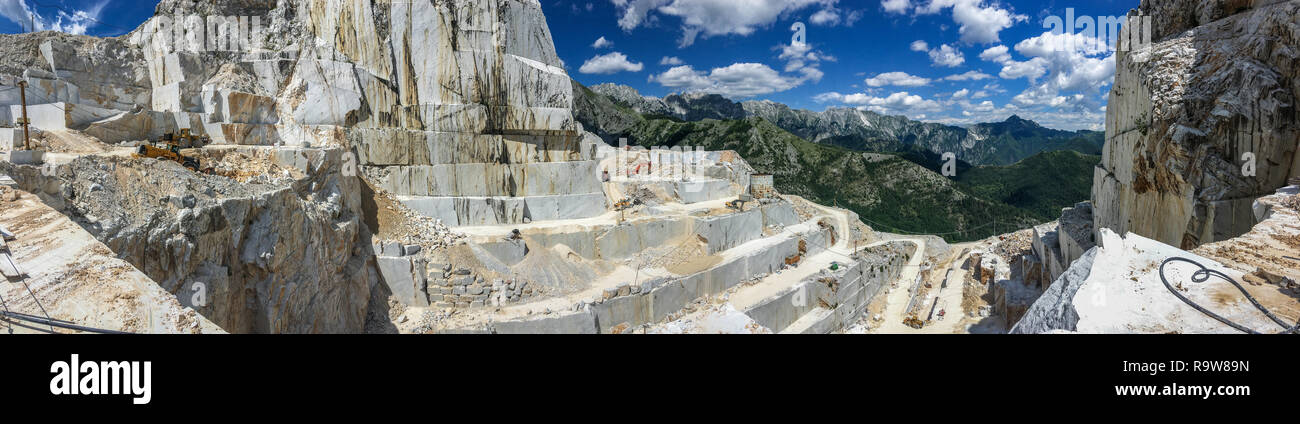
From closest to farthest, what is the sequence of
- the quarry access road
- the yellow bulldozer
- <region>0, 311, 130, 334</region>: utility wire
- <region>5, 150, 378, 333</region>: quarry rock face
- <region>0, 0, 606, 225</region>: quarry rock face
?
1. <region>0, 311, 130, 334</region>: utility wire
2. <region>5, 150, 378, 333</region>: quarry rock face
3. the yellow bulldozer
4. <region>0, 0, 606, 225</region>: quarry rock face
5. the quarry access road

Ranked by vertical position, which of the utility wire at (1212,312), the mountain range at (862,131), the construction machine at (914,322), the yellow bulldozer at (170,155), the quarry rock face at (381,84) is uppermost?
Result: the mountain range at (862,131)

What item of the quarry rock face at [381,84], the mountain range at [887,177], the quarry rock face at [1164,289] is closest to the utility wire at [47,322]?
the quarry rock face at [1164,289]

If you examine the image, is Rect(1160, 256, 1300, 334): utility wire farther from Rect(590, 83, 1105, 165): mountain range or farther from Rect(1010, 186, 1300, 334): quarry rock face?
Rect(590, 83, 1105, 165): mountain range

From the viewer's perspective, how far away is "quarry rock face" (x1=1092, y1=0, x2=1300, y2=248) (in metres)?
10.3

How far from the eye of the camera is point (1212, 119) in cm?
1091

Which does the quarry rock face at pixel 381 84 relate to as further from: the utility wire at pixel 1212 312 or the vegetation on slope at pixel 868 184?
the vegetation on slope at pixel 868 184

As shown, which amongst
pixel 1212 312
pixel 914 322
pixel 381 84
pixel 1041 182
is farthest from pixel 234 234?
pixel 1041 182

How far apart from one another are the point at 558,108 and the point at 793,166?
52958mm

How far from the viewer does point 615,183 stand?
1216 inches

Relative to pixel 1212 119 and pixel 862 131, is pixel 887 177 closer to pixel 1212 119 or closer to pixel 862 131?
pixel 1212 119

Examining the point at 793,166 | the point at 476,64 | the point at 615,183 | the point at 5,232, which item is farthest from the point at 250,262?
the point at 793,166

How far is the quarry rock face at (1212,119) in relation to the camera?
10344mm

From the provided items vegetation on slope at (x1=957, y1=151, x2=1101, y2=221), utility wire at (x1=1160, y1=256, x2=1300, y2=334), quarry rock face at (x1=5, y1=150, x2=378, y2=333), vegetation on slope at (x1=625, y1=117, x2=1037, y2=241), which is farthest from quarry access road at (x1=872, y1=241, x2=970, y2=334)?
vegetation on slope at (x1=957, y1=151, x2=1101, y2=221)
